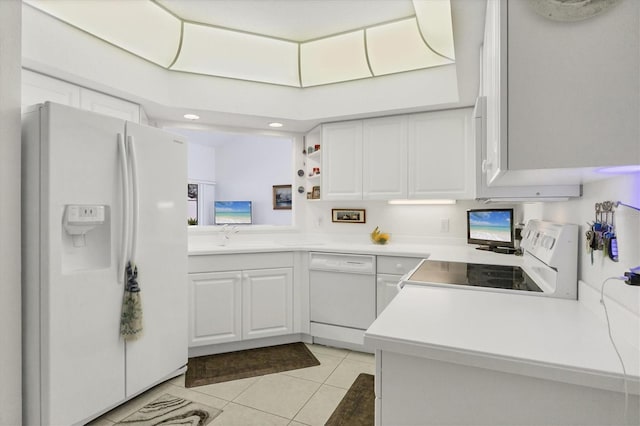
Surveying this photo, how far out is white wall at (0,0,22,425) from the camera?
1528 millimetres

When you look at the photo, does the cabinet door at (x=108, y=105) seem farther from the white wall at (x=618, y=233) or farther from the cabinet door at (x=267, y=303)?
the white wall at (x=618, y=233)

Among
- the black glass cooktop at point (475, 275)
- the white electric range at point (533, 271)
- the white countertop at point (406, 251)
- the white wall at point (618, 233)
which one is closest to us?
the white wall at point (618, 233)

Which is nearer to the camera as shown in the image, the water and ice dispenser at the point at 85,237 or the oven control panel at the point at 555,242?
the oven control panel at the point at 555,242

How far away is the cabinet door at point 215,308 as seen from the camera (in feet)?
8.76

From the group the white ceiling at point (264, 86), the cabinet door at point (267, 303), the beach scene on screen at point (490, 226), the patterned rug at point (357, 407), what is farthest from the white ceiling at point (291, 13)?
the patterned rug at point (357, 407)

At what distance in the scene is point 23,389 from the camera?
1685 mm

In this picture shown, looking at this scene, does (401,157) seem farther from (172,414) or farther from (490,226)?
(172,414)

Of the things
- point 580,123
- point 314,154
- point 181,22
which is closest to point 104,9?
point 181,22

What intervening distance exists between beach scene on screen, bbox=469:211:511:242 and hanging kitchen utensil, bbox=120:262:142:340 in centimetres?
261

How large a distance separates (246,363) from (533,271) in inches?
83.6

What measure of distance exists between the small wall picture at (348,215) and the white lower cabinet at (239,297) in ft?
2.57

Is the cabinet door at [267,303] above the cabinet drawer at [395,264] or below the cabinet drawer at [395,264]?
below

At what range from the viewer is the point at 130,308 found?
200cm

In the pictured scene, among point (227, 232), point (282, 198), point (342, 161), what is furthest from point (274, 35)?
point (227, 232)
